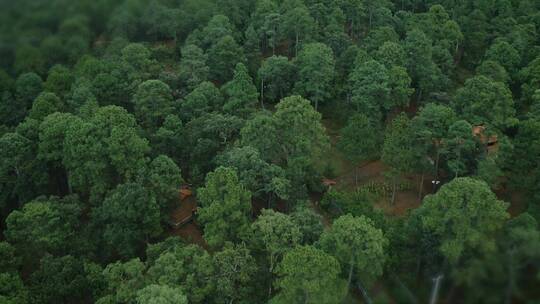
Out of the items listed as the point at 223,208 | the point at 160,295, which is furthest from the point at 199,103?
the point at 160,295

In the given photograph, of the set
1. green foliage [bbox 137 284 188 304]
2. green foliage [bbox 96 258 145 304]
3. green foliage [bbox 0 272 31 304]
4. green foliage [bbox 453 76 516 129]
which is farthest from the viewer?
green foliage [bbox 453 76 516 129]

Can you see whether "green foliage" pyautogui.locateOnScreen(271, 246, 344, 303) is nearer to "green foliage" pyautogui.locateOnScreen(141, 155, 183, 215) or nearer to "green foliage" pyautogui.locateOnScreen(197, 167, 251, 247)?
"green foliage" pyautogui.locateOnScreen(197, 167, 251, 247)

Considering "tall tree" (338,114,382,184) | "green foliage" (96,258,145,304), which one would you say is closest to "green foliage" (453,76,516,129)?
"tall tree" (338,114,382,184)

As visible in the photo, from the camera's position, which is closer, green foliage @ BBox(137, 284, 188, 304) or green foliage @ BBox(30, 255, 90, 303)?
green foliage @ BBox(137, 284, 188, 304)

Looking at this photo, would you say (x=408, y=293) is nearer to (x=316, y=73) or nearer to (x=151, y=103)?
(x=151, y=103)

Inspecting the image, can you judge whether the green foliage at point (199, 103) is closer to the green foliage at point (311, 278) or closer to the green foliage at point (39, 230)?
the green foliage at point (39, 230)

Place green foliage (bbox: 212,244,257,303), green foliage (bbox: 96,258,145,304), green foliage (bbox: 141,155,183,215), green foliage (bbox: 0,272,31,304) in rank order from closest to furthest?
green foliage (bbox: 96,258,145,304), green foliage (bbox: 212,244,257,303), green foliage (bbox: 0,272,31,304), green foliage (bbox: 141,155,183,215)

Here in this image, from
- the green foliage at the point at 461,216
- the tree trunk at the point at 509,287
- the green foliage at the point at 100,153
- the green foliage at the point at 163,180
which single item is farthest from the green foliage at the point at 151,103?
the tree trunk at the point at 509,287

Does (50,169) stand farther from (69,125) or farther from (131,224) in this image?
(131,224)

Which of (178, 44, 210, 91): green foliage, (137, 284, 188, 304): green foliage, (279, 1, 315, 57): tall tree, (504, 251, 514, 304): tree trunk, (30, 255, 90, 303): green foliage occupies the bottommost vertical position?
(30, 255, 90, 303): green foliage
